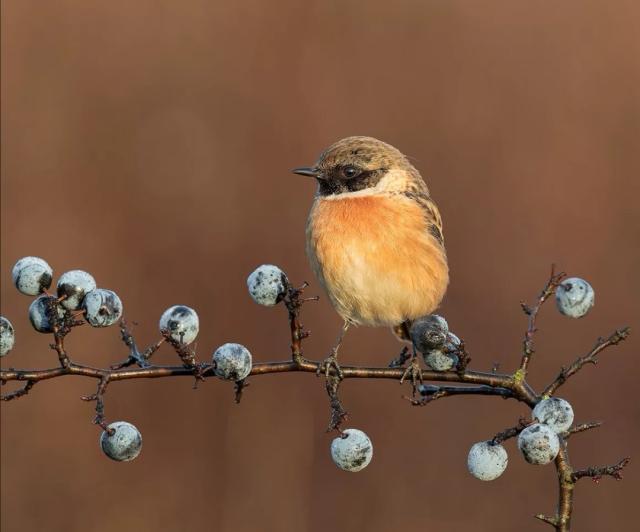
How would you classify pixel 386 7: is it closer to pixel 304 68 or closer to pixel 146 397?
pixel 304 68

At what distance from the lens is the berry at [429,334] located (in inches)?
144

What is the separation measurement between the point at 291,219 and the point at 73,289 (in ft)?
18.3

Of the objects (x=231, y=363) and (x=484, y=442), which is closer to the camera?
(x=484, y=442)

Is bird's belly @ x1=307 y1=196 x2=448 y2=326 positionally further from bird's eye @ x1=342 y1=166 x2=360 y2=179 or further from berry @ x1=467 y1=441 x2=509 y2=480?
berry @ x1=467 y1=441 x2=509 y2=480

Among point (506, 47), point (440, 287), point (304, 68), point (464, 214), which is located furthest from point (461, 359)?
point (506, 47)

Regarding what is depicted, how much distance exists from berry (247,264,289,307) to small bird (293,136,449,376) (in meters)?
1.18

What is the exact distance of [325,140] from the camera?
923 centimetres

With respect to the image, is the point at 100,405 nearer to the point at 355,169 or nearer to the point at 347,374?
the point at 347,374

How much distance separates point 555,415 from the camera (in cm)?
310

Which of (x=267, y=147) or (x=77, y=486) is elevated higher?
(x=267, y=147)

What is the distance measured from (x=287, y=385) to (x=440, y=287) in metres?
2.99

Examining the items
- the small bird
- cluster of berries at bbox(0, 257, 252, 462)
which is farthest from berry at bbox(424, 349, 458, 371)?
the small bird

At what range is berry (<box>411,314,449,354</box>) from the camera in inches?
144

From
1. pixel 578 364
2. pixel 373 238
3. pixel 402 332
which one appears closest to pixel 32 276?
pixel 578 364
